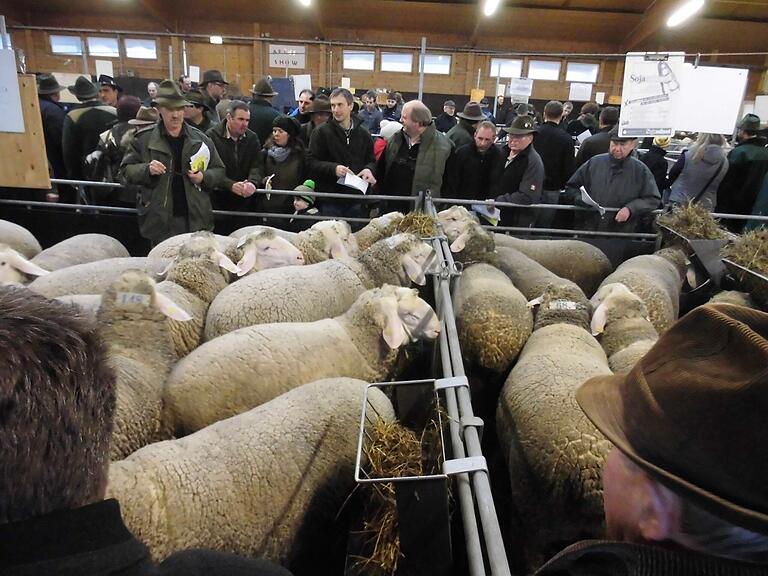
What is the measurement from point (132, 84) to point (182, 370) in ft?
39.8

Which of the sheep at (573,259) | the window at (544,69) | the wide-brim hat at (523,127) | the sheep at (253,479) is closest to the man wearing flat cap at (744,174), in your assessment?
the sheep at (573,259)

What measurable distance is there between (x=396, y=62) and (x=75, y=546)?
58.7 ft

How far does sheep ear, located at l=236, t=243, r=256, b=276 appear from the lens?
322 cm

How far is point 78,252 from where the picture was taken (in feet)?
12.7

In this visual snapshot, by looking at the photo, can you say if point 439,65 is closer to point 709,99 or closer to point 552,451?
point 709,99

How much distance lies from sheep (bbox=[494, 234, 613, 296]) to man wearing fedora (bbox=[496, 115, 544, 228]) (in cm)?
50

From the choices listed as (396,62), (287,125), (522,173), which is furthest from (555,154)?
(396,62)

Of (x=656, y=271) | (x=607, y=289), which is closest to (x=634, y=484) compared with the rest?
(x=607, y=289)

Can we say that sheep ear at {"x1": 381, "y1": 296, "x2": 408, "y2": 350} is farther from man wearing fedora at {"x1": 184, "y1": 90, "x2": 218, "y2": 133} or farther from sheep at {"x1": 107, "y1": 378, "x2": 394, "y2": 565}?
man wearing fedora at {"x1": 184, "y1": 90, "x2": 218, "y2": 133}

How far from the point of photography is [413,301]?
8.90ft

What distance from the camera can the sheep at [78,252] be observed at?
12.0ft

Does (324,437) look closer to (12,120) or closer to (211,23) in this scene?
(12,120)

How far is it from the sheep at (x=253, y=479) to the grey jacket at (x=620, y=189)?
3.68m

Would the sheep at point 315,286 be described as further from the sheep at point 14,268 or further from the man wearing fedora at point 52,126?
the man wearing fedora at point 52,126
